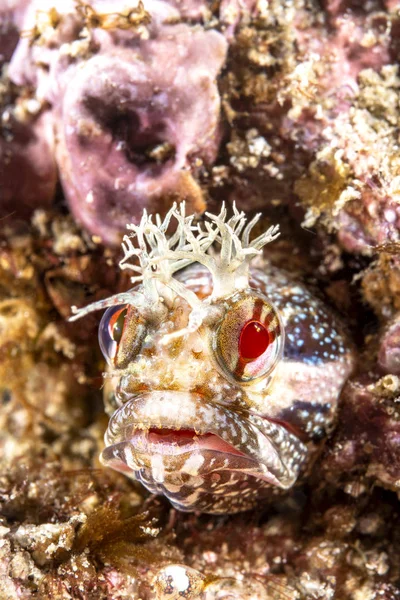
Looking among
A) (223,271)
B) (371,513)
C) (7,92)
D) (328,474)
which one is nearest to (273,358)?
(223,271)

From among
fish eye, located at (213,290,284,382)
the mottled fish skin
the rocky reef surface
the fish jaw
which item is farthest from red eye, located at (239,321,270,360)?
the rocky reef surface

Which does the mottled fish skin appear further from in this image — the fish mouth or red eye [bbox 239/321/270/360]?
red eye [bbox 239/321/270/360]

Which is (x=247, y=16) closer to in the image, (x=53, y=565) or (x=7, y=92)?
(x=7, y=92)

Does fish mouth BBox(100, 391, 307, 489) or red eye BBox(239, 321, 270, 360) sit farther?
red eye BBox(239, 321, 270, 360)

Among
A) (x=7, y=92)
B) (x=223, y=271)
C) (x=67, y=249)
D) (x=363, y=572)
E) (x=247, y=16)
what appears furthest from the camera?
(x=67, y=249)

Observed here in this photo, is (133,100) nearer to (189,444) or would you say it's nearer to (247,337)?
(247,337)

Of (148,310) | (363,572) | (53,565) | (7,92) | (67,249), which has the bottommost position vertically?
(363,572)
